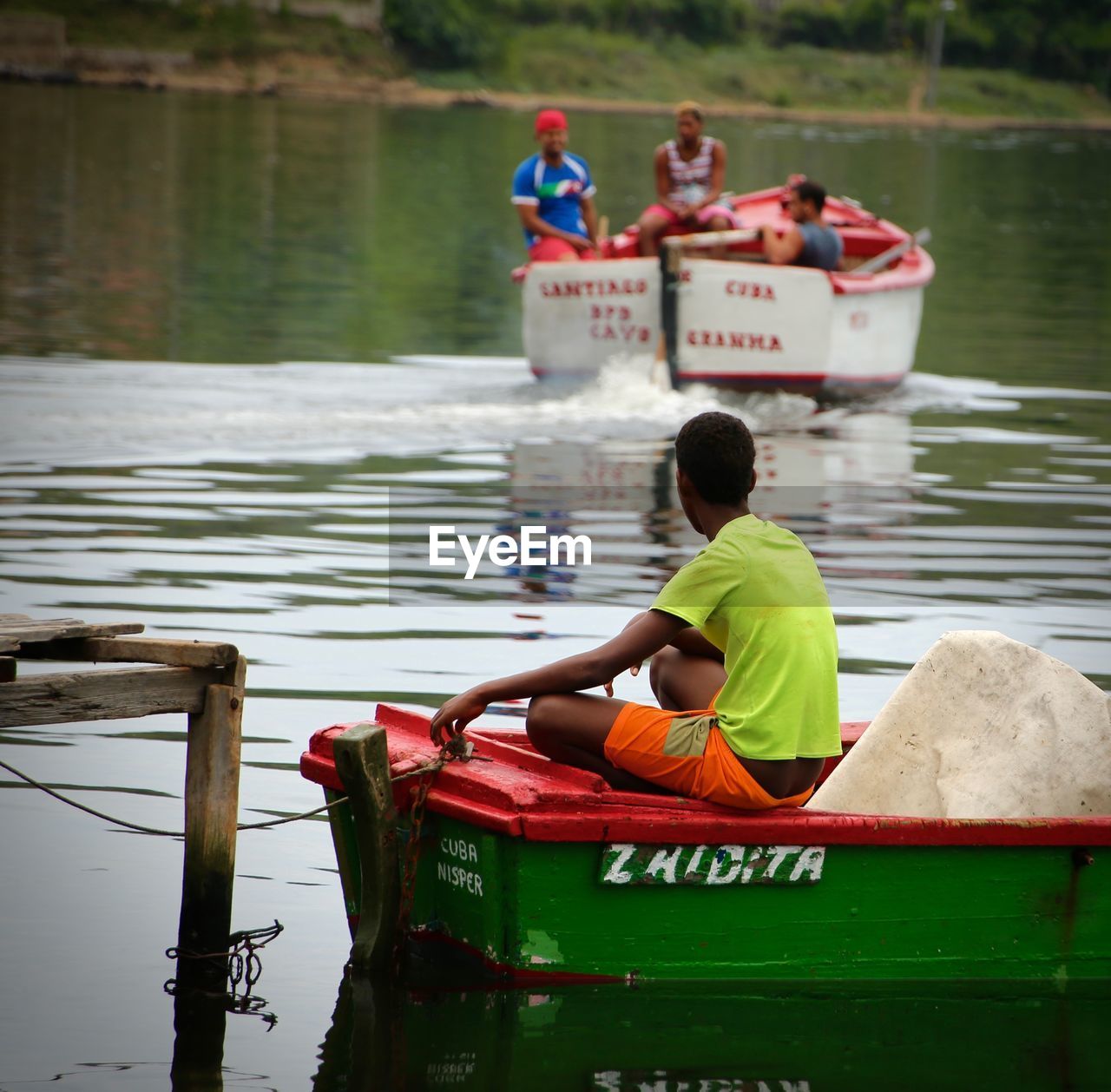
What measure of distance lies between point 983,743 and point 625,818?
136 centimetres

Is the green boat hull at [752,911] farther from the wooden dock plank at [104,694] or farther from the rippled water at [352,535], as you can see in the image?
the wooden dock plank at [104,694]

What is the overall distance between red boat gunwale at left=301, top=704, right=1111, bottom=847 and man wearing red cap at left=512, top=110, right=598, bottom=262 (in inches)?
389

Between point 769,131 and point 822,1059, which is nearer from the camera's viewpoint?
point 822,1059

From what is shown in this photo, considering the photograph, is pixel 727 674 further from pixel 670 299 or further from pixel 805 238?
pixel 805 238

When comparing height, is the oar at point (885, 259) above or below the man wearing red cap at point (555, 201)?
below

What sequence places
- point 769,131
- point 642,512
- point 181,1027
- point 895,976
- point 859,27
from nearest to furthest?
point 181,1027 < point 895,976 < point 642,512 < point 769,131 < point 859,27

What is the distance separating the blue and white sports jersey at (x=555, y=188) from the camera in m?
14.7

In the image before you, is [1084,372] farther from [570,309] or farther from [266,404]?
[266,404]

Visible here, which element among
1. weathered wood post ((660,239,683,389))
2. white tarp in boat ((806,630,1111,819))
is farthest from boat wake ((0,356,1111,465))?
white tarp in boat ((806,630,1111,819))

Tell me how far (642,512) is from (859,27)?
279ft

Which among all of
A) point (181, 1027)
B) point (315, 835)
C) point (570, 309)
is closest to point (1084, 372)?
point (570, 309)

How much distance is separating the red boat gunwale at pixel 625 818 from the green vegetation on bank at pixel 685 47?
6390 centimetres

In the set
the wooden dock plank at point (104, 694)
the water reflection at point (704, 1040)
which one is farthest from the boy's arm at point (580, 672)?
the water reflection at point (704, 1040)

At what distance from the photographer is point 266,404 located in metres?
14.4
